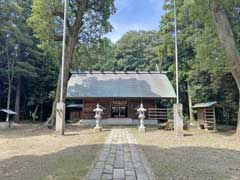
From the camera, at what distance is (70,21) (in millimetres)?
22719

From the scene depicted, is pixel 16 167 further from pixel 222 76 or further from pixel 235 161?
pixel 222 76

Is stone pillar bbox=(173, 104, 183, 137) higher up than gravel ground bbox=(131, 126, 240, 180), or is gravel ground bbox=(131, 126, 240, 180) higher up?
stone pillar bbox=(173, 104, 183, 137)

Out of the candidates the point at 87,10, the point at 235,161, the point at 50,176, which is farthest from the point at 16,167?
the point at 87,10

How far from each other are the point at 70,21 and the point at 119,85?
26.0ft

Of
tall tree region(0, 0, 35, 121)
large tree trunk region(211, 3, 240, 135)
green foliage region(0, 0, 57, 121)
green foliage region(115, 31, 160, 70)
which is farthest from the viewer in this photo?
green foliage region(115, 31, 160, 70)

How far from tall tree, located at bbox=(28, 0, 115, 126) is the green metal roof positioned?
16.3 feet

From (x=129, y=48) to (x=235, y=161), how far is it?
4748 cm

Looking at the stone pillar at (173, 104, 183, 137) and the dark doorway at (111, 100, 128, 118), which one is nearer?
the stone pillar at (173, 104, 183, 137)

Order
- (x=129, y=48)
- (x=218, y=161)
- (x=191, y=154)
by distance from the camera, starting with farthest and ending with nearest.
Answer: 1. (x=129, y=48)
2. (x=191, y=154)
3. (x=218, y=161)

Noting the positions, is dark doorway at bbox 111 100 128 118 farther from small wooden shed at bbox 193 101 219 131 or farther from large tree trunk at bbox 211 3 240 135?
large tree trunk at bbox 211 3 240 135

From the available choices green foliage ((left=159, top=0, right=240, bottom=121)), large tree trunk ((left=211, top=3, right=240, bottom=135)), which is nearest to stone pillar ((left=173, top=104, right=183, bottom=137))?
large tree trunk ((left=211, top=3, right=240, bottom=135))

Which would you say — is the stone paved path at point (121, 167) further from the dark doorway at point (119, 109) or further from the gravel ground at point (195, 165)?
the dark doorway at point (119, 109)

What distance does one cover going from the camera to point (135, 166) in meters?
6.50

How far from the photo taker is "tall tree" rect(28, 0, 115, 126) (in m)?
19.7
